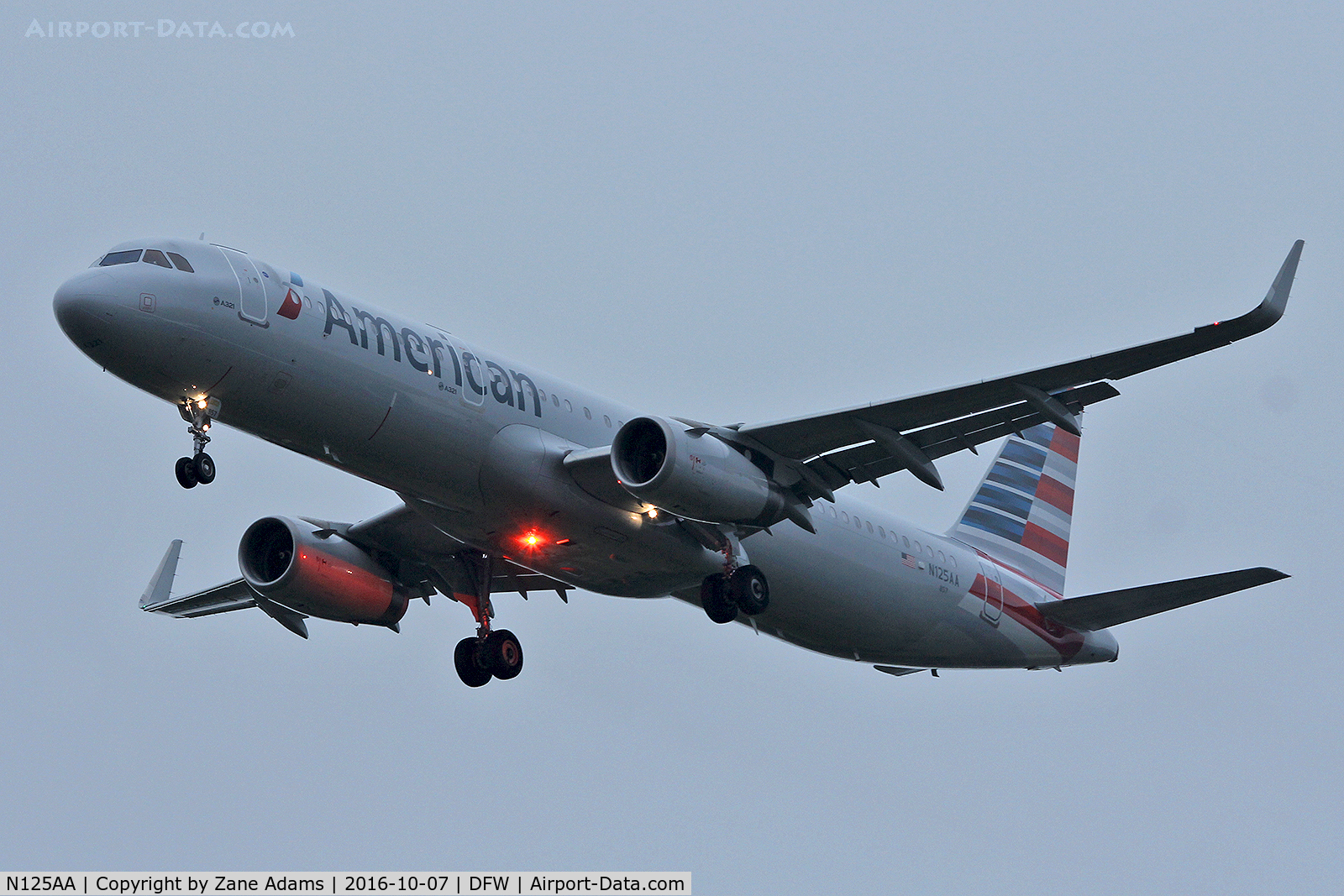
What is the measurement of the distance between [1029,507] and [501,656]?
1353 cm

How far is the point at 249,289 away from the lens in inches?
927

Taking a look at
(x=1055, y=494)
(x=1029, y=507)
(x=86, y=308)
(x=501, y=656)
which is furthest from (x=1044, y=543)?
(x=86, y=308)

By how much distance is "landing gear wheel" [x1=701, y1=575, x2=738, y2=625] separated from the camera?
27.3m

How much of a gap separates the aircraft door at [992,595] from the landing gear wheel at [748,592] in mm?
7062

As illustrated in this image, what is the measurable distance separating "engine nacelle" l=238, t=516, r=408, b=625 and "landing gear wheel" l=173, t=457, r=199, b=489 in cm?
642

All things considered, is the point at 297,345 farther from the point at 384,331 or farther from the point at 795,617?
the point at 795,617

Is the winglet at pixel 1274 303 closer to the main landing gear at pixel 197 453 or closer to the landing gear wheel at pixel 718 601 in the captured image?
the landing gear wheel at pixel 718 601

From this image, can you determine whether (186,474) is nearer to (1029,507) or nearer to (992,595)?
(992,595)

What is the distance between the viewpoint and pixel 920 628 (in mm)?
31484

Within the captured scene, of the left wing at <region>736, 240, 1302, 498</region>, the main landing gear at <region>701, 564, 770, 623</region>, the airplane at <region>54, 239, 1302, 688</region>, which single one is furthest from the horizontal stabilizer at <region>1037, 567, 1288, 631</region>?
the main landing gear at <region>701, 564, 770, 623</region>

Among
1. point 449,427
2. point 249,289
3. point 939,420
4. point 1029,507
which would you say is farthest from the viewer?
point 1029,507

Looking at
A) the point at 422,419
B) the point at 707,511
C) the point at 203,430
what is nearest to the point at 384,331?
the point at 422,419

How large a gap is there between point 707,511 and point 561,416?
121 inches

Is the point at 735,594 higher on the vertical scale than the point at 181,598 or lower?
lower
